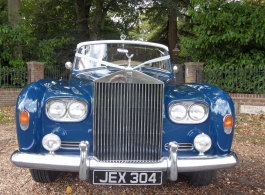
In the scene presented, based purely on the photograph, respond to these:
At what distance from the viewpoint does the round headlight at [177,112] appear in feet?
10.2

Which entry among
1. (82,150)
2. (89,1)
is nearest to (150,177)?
(82,150)

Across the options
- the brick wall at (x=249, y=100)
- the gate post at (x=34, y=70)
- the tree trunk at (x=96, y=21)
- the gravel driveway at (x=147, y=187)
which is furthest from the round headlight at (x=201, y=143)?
the tree trunk at (x=96, y=21)

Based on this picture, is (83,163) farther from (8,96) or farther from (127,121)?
(8,96)

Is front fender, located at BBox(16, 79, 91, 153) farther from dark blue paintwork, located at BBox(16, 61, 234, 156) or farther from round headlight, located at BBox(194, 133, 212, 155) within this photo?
round headlight, located at BBox(194, 133, 212, 155)

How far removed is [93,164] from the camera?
2814 millimetres

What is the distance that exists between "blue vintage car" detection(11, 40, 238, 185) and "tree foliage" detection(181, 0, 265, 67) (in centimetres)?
739

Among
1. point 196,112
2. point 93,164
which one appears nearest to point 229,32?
point 196,112

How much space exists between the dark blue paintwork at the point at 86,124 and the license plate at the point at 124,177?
11.3 inches

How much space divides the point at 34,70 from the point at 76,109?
9200 mm

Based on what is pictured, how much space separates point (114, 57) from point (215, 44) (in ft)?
23.5

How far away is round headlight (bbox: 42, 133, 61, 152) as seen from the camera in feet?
9.70

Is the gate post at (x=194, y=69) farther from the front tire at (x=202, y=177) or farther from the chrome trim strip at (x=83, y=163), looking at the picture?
the chrome trim strip at (x=83, y=163)

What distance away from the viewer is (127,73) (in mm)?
2977

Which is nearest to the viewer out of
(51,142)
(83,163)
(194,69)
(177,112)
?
(83,163)
